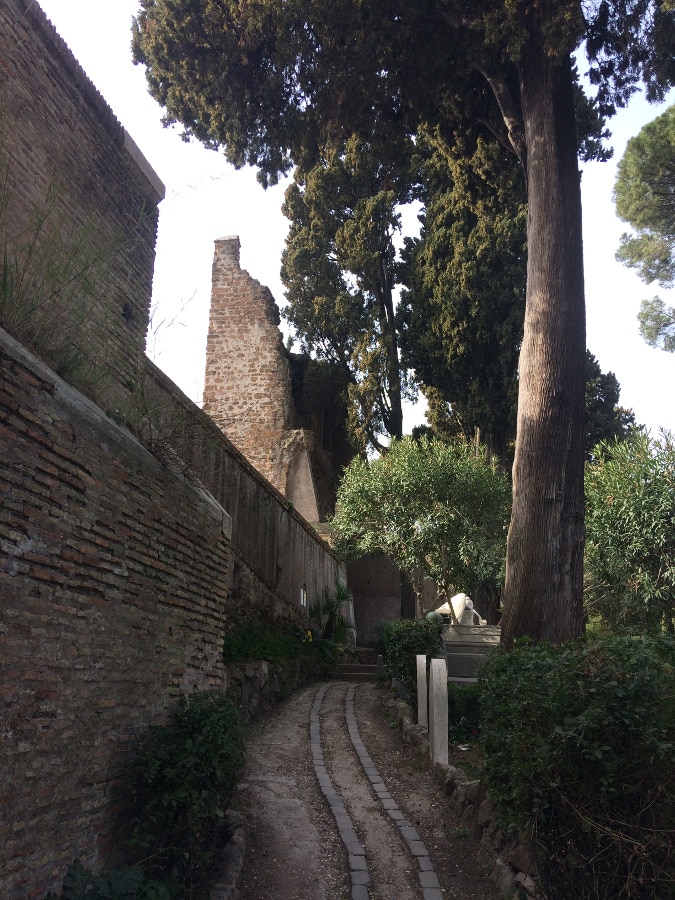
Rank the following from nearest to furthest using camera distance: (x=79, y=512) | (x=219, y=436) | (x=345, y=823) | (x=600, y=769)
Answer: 1. (x=600, y=769)
2. (x=79, y=512)
3. (x=345, y=823)
4. (x=219, y=436)

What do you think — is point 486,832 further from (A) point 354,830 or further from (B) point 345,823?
(B) point 345,823

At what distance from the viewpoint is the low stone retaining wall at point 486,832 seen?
13.8 feet

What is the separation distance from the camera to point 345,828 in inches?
225

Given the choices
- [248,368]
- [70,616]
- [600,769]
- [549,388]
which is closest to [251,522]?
[549,388]

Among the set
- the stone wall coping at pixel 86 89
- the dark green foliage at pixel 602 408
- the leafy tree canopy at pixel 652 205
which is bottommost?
the stone wall coping at pixel 86 89

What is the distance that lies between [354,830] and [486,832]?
3.84 feet

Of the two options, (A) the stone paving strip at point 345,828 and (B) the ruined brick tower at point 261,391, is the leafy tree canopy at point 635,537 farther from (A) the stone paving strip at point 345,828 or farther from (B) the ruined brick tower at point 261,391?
(B) the ruined brick tower at point 261,391

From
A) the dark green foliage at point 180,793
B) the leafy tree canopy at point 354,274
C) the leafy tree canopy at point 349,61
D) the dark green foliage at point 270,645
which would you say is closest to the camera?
the dark green foliage at point 180,793

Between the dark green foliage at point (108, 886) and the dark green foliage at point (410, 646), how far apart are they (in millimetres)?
6999

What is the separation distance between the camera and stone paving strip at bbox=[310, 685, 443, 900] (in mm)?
4699

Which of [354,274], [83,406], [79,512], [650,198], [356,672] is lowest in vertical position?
[356,672]

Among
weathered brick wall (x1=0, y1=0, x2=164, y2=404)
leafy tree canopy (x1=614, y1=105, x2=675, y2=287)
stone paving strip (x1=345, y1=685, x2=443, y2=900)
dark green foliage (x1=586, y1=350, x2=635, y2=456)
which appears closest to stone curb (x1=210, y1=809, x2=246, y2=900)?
stone paving strip (x1=345, y1=685, x2=443, y2=900)

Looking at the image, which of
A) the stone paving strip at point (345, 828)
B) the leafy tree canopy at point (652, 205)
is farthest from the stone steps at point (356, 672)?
the leafy tree canopy at point (652, 205)

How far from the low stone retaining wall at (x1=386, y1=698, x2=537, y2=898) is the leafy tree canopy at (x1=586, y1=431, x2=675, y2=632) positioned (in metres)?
5.89
